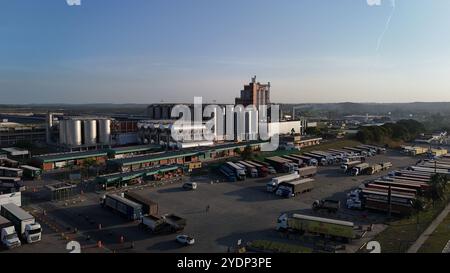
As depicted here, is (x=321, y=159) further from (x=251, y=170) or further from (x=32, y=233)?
(x=32, y=233)

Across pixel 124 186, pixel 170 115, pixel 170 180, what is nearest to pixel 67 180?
pixel 124 186

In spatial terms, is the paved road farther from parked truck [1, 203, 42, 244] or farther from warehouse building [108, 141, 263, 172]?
warehouse building [108, 141, 263, 172]

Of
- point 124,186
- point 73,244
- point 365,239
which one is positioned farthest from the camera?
point 124,186

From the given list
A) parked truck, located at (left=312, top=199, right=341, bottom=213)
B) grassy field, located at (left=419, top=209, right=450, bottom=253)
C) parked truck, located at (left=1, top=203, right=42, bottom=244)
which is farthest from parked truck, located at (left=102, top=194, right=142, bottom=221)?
grassy field, located at (left=419, top=209, right=450, bottom=253)

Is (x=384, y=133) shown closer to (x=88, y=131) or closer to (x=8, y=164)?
(x=88, y=131)

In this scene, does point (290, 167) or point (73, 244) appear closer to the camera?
point (73, 244)

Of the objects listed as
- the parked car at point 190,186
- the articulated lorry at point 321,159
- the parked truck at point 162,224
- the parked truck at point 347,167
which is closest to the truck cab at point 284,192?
the parked car at point 190,186
